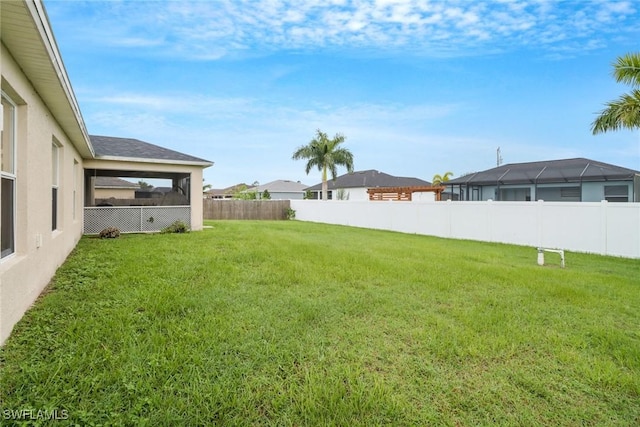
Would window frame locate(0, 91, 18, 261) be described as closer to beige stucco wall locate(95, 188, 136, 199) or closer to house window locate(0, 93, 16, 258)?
house window locate(0, 93, 16, 258)

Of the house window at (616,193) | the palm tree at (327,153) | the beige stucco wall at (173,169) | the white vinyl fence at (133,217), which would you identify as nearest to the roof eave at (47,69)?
the beige stucco wall at (173,169)

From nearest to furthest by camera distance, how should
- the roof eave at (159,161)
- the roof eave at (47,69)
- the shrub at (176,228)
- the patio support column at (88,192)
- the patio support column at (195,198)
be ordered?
the roof eave at (47,69)
the roof eave at (159,161)
the shrub at (176,228)
the patio support column at (88,192)
the patio support column at (195,198)

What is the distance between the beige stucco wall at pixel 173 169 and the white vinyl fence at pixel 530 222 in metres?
9.27

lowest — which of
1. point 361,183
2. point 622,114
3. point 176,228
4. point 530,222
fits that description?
point 176,228

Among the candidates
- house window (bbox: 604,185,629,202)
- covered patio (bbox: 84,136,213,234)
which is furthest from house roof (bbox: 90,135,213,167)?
house window (bbox: 604,185,629,202)

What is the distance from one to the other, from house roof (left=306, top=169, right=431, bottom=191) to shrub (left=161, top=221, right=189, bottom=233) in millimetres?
23069

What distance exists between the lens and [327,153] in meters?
28.0

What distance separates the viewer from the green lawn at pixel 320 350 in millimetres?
2506

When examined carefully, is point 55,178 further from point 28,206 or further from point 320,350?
point 320,350

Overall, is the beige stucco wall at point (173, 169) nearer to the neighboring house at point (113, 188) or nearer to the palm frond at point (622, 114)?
the neighboring house at point (113, 188)

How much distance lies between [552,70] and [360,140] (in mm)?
16360

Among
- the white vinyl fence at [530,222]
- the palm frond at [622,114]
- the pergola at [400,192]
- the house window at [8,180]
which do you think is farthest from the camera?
the pergola at [400,192]

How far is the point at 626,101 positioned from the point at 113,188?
78.6 ft

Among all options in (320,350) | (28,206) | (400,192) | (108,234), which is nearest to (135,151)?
(108,234)
